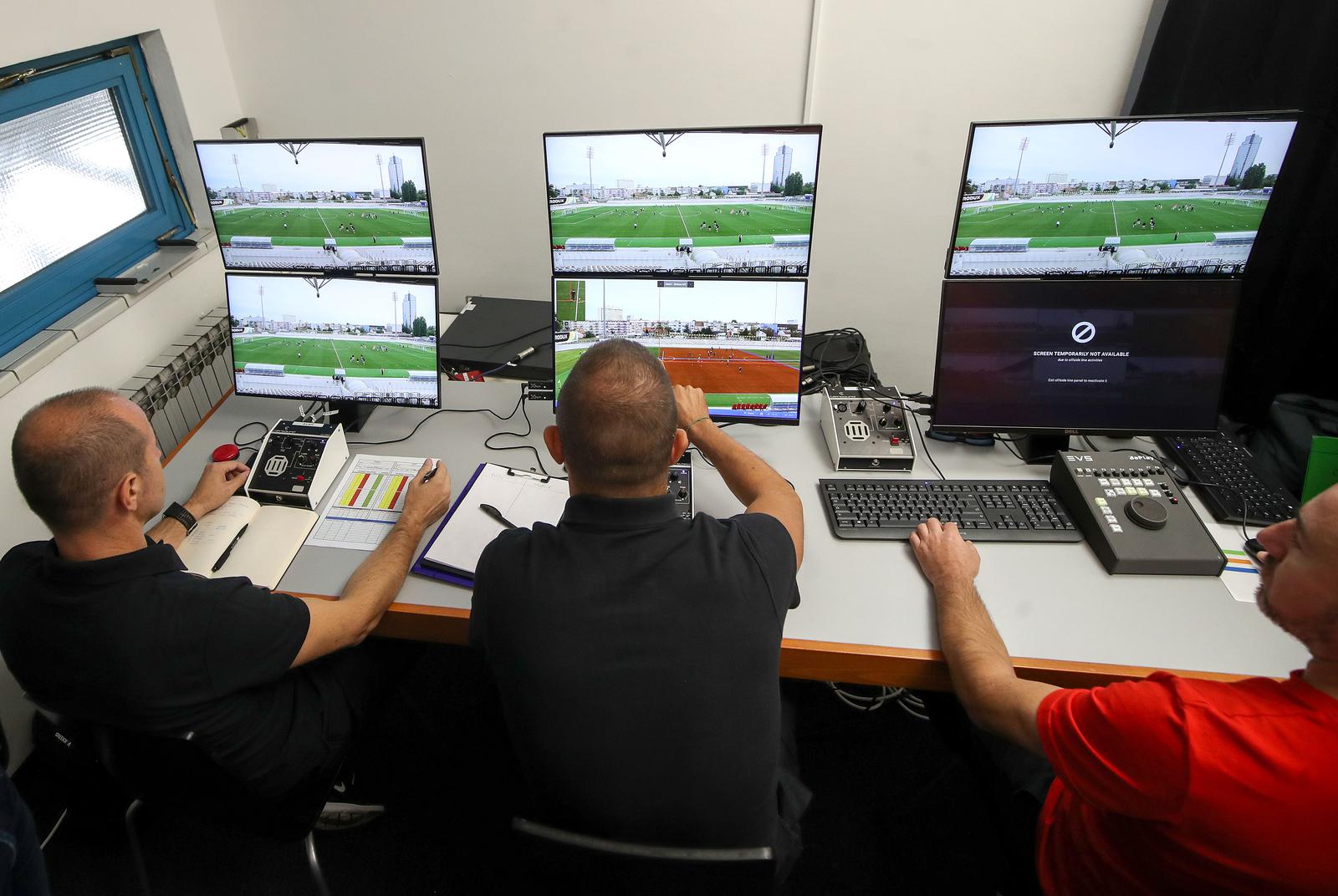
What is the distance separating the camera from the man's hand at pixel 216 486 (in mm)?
1713

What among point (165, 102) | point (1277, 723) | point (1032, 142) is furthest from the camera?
point (165, 102)

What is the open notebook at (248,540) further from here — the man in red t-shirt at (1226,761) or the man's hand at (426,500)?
the man in red t-shirt at (1226,761)

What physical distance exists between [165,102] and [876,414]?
8.58 ft

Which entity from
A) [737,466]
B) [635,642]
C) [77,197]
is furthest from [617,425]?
[77,197]

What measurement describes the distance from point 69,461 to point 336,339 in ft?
2.62

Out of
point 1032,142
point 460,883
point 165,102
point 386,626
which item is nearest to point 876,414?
point 1032,142

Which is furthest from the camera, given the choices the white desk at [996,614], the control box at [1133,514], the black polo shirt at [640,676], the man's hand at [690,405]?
the man's hand at [690,405]

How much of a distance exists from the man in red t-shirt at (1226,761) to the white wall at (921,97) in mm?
2210

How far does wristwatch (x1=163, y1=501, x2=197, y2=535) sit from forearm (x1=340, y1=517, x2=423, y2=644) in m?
0.40

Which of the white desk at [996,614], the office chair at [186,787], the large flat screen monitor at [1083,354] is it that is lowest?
the office chair at [186,787]

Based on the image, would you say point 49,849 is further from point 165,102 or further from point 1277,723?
point 1277,723

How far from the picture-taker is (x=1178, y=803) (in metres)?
1.00

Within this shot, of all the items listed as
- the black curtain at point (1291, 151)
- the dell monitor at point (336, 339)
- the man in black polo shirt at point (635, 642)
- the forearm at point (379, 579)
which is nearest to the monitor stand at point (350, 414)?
the dell monitor at point (336, 339)

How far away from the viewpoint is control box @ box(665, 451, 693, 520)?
170 centimetres
